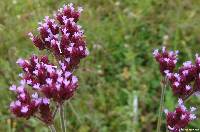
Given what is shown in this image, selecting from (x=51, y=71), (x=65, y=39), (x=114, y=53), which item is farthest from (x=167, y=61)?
(x=114, y=53)

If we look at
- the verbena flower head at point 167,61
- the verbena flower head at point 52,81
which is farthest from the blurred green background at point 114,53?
the verbena flower head at point 52,81

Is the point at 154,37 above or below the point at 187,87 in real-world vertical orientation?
above

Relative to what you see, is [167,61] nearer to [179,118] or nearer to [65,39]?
[179,118]

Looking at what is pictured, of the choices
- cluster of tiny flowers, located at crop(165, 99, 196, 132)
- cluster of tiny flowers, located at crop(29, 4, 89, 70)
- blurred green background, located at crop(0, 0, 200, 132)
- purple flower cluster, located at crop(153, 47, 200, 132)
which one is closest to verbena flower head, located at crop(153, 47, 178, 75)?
purple flower cluster, located at crop(153, 47, 200, 132)

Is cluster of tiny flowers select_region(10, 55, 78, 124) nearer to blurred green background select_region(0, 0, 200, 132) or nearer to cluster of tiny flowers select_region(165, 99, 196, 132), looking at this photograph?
cluster of tiny flowers select_region(165, 99, 196, 132)

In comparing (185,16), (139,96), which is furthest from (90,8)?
(139,96)

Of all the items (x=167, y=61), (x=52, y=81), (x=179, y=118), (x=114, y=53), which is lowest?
(x=179, y=118)

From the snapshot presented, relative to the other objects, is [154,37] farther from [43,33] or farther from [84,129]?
[43,33]
